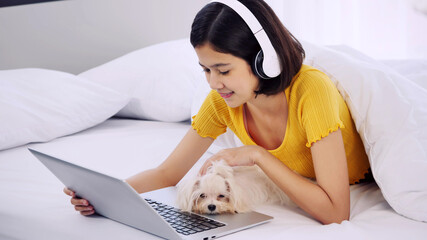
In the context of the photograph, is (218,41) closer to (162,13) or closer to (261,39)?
(261,39)

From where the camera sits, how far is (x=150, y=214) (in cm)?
98

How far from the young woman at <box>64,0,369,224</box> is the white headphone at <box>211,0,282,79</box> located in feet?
0.05

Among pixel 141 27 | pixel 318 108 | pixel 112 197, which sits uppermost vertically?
pixel 141 27

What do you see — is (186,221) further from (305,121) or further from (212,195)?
(305,121)

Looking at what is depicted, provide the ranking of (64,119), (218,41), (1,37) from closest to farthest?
(218,41) → (64,119) → (1,37)

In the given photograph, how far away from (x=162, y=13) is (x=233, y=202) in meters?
2.05

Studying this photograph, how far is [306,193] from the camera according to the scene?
1.19 meters

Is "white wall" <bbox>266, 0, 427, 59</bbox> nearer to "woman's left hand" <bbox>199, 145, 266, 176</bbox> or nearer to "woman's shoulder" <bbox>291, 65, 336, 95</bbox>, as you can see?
"woman's shoulder" <bbox>291, 65, 336, 95</bbox>

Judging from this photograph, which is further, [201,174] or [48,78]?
[48,78]

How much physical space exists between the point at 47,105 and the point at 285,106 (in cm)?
115

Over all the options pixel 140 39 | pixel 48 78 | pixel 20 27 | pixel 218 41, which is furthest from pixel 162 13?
pixel 218 41

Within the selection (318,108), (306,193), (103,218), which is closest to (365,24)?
(318,108)

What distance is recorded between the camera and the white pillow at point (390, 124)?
1.20 m

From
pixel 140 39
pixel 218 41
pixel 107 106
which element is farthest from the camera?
pixel 140 39
